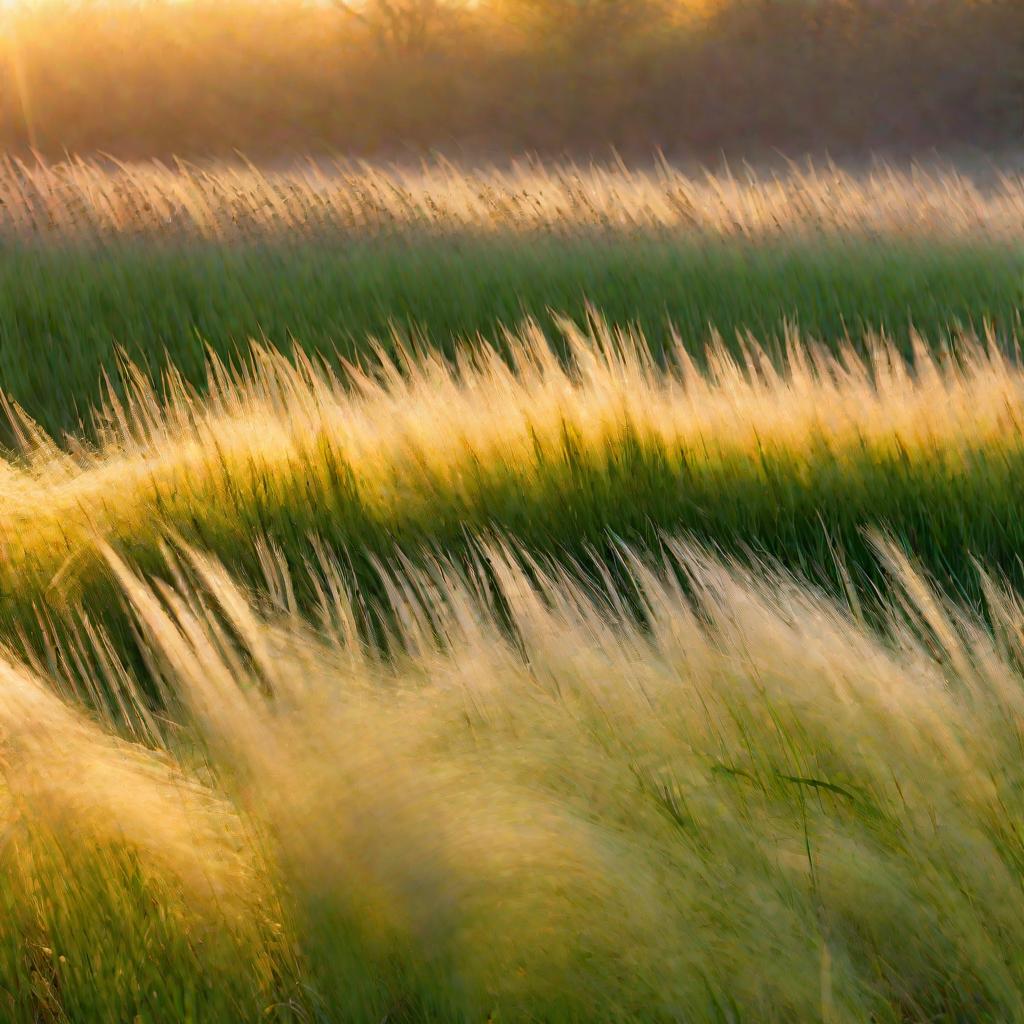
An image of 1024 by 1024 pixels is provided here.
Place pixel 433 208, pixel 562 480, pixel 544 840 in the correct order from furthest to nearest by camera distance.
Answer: pixel 433 208 → pixel 562 480 → pixel 544 840

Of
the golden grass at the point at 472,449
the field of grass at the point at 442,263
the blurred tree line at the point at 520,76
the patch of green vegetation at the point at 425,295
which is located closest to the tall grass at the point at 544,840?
the golden grass at the point at 472,449

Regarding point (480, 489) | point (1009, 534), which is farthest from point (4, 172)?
point (1009, 534)

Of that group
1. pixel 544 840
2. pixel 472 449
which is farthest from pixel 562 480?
pixel 544 840

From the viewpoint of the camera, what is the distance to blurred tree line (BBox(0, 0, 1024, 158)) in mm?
22250

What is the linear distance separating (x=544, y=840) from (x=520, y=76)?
23775 mm

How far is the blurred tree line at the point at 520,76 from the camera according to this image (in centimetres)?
2225

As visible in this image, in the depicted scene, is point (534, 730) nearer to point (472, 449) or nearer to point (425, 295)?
point (472, 449)


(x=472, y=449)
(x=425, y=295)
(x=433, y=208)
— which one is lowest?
(x=425, y=295)

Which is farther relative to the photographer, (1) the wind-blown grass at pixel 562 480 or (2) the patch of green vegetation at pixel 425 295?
(2) the patch of green vegetation at pixel 425 295

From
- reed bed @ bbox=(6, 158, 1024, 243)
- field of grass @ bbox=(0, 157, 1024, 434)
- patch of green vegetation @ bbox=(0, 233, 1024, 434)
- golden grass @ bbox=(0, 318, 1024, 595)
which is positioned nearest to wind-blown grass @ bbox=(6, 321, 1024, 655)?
golden grass @ bbox=(0, 318, 1024, 595)

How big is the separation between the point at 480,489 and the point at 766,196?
595 cm

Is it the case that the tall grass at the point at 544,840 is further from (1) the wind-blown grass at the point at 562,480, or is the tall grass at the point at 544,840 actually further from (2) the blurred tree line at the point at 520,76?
(2) the blurred tree line at the point at 520,76

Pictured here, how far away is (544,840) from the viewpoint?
143 centimetres

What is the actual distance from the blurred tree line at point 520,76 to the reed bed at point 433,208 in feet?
50.4
